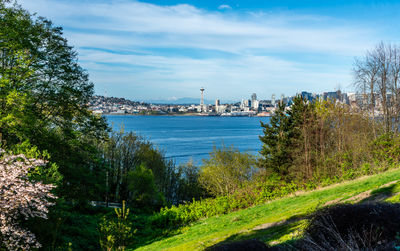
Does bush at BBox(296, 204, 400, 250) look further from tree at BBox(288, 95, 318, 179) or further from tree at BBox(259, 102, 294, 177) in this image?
tree at BBox(259, 102, 294, 177)

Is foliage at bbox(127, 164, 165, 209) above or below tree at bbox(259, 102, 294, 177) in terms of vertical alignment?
below

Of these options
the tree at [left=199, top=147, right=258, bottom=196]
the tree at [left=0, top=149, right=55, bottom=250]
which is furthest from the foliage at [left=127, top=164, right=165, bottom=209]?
the tree at [left=0, top=149, right=55, bottom=250]

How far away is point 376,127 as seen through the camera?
2833 cm

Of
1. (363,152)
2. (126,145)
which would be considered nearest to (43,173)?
(363,152)

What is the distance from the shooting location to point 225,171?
32.4 m

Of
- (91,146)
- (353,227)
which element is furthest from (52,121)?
(353,227)

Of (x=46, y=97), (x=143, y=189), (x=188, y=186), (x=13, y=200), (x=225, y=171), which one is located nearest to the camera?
(x=13, y=200)

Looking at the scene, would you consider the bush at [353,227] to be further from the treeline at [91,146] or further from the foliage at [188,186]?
the foliage at [188,186]

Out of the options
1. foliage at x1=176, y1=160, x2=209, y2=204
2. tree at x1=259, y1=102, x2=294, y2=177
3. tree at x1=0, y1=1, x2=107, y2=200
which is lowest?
foliage at x1=176, y1=160, x2=209, y2=204

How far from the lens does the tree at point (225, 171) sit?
3173cm

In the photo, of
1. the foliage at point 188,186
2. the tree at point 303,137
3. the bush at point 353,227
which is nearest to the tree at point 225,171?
the tree at point 303,137

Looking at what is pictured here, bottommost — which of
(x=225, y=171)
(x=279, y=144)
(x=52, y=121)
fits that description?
(x=225, y=171)

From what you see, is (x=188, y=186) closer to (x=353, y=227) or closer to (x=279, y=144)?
(x=279, y=144)

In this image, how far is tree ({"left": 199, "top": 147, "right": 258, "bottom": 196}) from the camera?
31734 millimetres
